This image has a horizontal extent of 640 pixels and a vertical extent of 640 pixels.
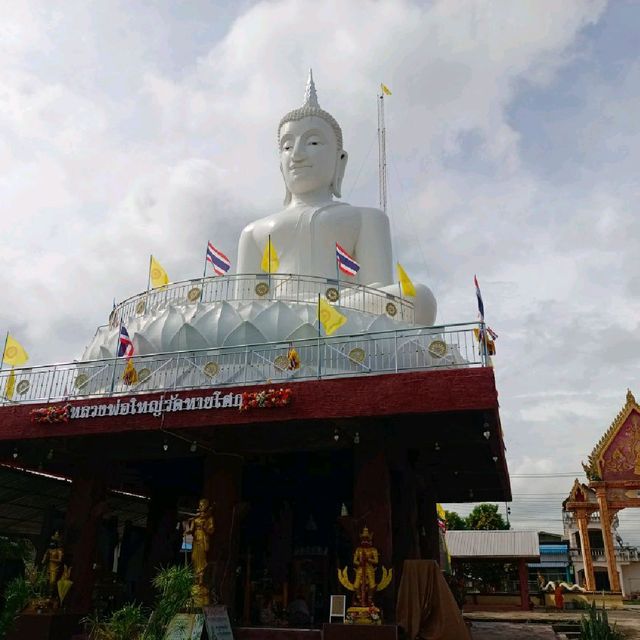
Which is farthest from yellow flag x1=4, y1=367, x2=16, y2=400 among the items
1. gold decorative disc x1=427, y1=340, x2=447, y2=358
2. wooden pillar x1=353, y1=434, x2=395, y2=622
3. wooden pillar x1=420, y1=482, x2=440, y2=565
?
wooden pillar x1=420, y1=482, x2=440, y2=565

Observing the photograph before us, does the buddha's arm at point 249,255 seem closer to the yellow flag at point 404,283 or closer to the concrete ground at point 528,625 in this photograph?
the yellow flag at point 404,283

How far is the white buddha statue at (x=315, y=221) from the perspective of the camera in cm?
1936

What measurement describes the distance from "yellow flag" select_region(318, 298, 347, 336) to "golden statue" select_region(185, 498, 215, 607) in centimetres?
381

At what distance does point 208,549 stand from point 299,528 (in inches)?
228

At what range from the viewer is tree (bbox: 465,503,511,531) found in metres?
48.8

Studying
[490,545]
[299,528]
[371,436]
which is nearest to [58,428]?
[371,436]

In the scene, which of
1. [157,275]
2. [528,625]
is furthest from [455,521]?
[157,275]

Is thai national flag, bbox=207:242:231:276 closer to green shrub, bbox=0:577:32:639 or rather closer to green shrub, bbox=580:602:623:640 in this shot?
green shrub, bbox=0:577:32:639

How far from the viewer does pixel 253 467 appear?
1579 centimetres

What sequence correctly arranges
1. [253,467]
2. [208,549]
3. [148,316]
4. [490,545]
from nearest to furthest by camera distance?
[208,549]
[148,316]
[253,467]
[490,545]

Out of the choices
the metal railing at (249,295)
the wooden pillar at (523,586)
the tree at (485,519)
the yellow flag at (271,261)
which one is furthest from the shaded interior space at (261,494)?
the tree at (485,519)

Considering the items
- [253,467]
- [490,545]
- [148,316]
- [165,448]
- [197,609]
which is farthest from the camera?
[490,545]

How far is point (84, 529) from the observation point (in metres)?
12.8

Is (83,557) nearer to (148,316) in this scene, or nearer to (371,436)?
(148,316)
